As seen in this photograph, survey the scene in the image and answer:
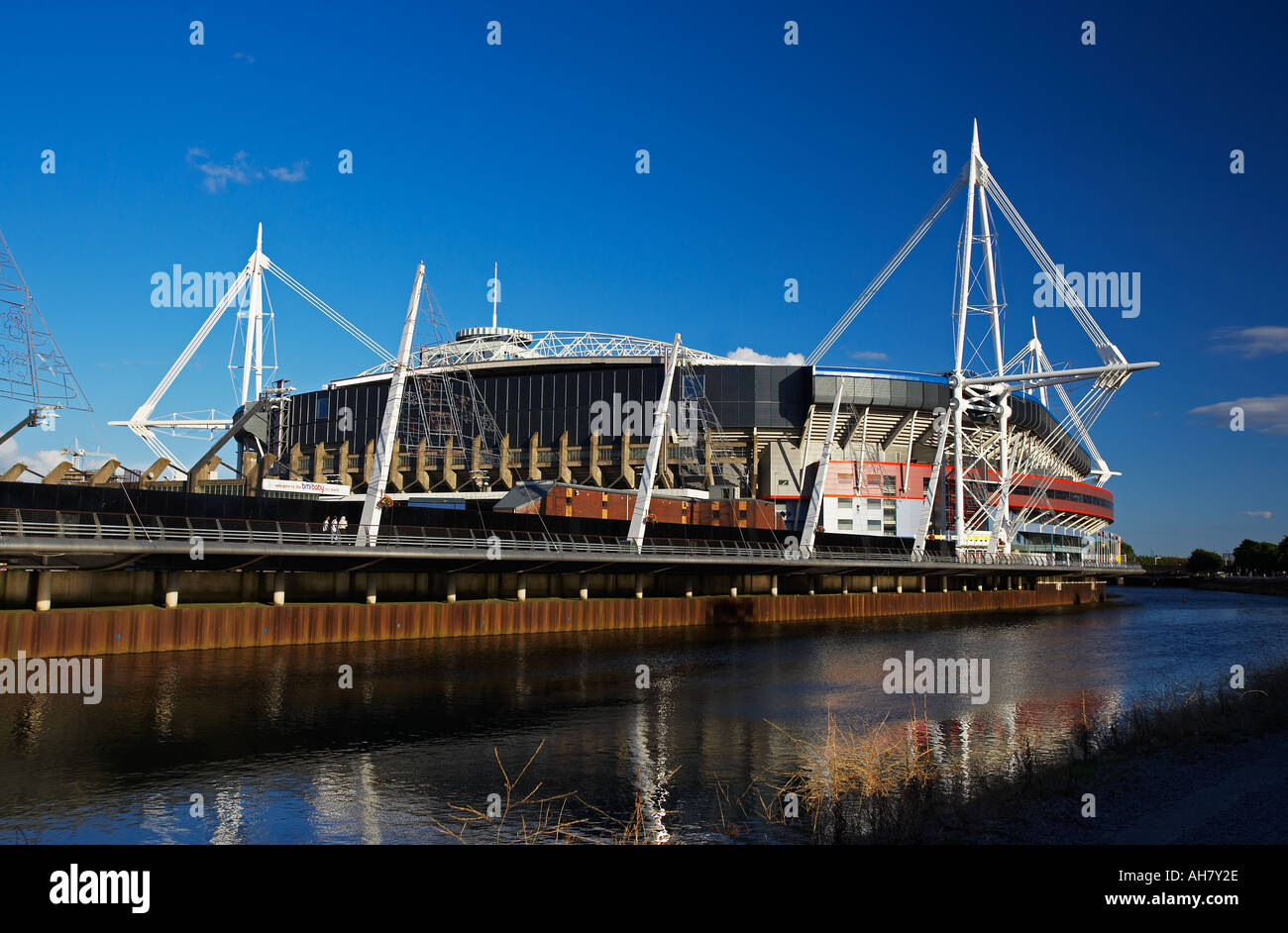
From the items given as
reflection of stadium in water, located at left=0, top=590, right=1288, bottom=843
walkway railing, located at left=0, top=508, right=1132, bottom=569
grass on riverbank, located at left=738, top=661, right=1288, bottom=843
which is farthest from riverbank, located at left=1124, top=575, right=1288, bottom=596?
grass on riverbank, located at left=738, top=661, right=1288, bottom=843

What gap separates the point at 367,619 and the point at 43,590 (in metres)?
14.2

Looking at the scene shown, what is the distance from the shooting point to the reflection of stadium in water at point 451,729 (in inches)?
726

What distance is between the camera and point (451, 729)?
27.1 meters

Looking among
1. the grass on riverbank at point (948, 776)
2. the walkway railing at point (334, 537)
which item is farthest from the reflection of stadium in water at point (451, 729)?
the walkway railing at point (334, 537)

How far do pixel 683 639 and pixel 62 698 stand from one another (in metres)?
32.6

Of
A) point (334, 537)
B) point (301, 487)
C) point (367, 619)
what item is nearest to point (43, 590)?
point (334, 537)

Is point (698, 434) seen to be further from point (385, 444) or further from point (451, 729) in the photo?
point (451, 729)

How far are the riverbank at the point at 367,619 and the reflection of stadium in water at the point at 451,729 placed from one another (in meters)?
1.35

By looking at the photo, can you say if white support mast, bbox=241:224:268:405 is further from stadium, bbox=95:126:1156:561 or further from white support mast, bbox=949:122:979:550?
white support mast, bbox=949:122:979:550

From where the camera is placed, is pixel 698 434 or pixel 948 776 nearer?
pixel 948 776

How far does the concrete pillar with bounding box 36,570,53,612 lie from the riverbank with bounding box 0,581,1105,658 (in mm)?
652

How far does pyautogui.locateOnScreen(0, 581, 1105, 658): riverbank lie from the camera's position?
35.0 m

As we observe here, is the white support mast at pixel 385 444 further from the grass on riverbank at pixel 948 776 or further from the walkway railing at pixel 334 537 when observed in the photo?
the grass on riverbank at pixel 948 776
